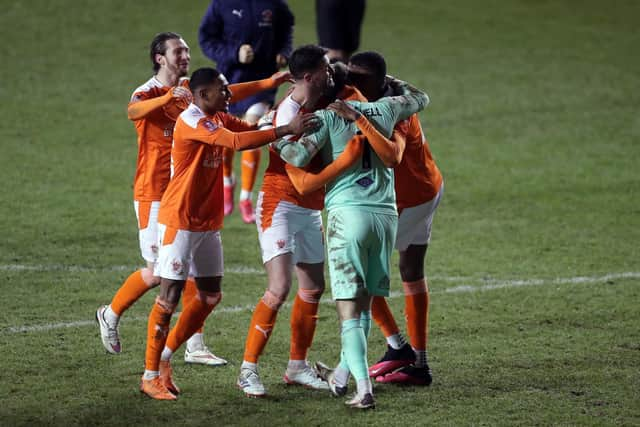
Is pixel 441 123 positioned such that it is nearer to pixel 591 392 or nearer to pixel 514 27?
pixel 514 27

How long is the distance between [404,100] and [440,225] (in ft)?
16.1

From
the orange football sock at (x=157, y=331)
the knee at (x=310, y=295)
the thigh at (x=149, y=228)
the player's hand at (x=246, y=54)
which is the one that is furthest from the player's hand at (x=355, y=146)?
the player's hand at (x=246, y=54)

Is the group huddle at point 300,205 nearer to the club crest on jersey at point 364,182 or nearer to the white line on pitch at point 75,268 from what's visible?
the club crest on jersey at point 364,182

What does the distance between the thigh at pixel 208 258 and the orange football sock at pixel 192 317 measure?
0.42 ft

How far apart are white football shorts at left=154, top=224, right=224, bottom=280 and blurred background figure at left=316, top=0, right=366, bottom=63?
28.1 feet

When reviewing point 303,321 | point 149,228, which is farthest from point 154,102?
point 303,321

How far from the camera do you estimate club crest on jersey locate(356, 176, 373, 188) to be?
6383 mm

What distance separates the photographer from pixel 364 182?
251 inches

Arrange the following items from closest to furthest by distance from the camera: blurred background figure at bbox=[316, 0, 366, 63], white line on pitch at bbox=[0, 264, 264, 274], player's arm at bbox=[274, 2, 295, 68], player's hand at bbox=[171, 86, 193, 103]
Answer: player's hand at bbox=[171, 86, 193, 103] → white line on pitch at bbox=[0, 264, 264, 274] → player's arm at bbox=[274, 2, 295, 68] → blurred background figure at bbox=[316, 0, 366, 63]

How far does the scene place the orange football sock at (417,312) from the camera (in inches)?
280

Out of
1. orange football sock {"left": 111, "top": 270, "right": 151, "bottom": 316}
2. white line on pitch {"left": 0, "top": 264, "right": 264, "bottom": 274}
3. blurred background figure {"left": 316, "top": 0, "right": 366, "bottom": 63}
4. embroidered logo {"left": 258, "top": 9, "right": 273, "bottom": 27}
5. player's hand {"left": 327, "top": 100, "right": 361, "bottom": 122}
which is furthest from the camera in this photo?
blurred background figure {"left": 316, "top": 0, "right": 366, "bottom": 63}

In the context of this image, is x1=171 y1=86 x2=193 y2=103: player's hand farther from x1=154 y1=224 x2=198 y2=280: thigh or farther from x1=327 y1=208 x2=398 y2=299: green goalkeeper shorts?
x1=327 y1=208 x2=398 y2=299: green goalkeeper shorts

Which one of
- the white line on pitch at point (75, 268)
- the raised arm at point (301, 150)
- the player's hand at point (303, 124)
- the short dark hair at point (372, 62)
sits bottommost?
the white line on pitch at point (75, 268)

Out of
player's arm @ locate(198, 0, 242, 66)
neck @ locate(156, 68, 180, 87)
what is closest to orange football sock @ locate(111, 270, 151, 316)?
neck @ locate(156, 68, 180, 87)
